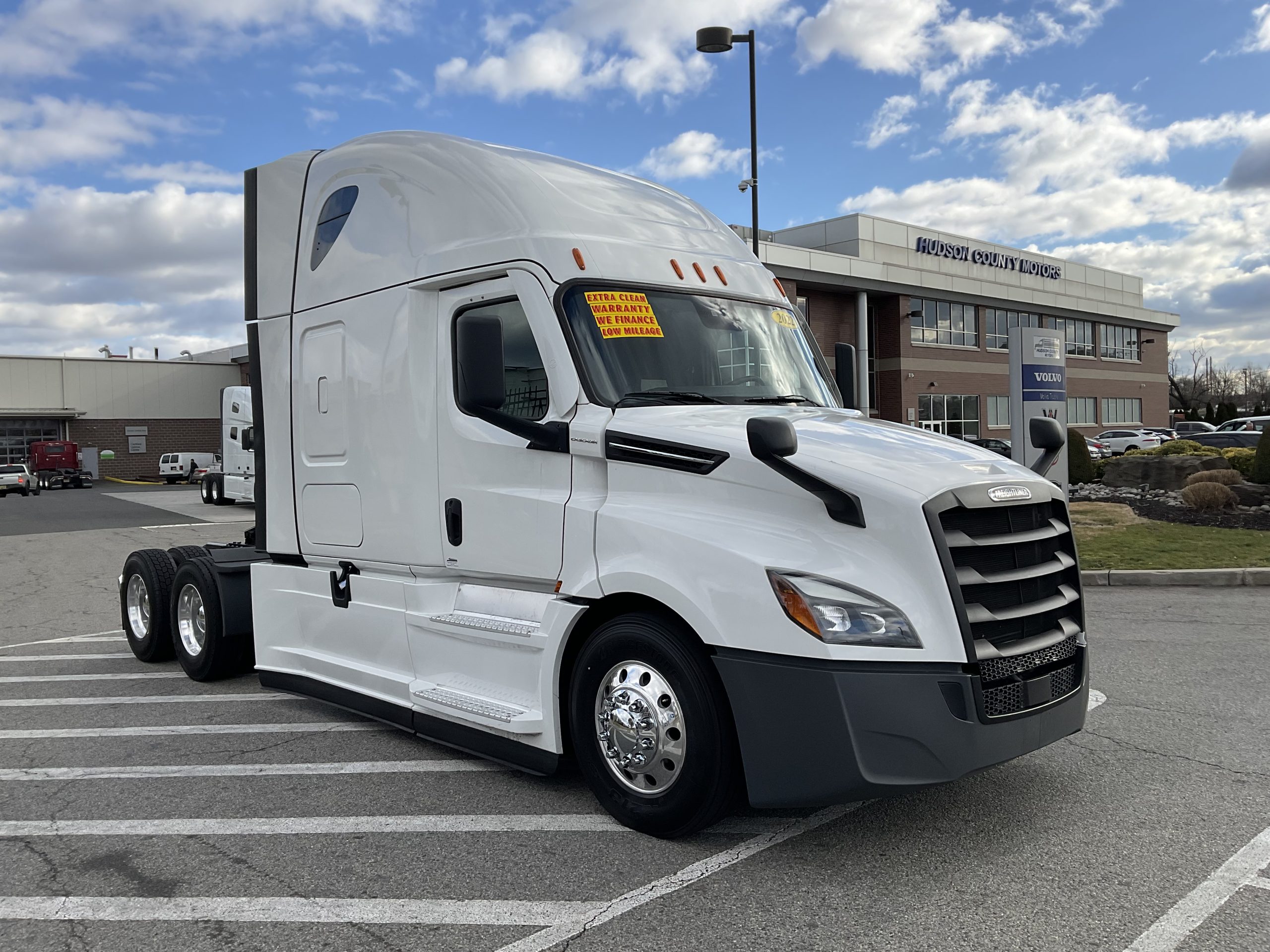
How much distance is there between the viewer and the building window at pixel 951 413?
48094 millimetres

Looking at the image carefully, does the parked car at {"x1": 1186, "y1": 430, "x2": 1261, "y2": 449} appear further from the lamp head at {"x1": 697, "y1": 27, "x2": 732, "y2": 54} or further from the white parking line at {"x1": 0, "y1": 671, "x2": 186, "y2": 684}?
the white parking line at {"x1": 0, "y1": 671, "x2": 186, "y2": 684}

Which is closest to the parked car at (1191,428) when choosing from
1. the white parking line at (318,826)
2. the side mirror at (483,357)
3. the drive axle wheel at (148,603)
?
the drive axle wheel at (148,603)

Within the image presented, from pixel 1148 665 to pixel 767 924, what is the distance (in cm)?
491

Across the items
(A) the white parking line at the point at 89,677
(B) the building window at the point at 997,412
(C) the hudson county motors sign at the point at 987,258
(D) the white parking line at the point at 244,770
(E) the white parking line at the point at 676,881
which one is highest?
(C) the hudson county motors sign at the point at 987,258

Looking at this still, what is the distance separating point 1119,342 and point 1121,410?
170 inches

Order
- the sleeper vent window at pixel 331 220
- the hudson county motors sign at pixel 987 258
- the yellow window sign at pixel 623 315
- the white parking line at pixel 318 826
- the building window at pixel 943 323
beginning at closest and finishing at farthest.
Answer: the white parking line at pixel 318 826, the yellow window sign at pixel 623 315, the sleeper vent window at pixel 331 220, the building window at pixel 943 323, the hudson county motors sign at pixel 987 258

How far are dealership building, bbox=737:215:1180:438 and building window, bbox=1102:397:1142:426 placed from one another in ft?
0.48

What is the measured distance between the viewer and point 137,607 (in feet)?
27.1

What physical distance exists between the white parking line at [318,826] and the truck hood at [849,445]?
171 cm

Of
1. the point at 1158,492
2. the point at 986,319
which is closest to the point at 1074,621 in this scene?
the point at 1158,492

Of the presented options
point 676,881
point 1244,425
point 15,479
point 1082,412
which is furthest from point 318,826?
point 1082,412

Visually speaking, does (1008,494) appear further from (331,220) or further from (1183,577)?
(1183,577)

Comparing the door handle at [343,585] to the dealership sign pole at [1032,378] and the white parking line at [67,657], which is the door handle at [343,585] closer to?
the white parking line at [67,657]

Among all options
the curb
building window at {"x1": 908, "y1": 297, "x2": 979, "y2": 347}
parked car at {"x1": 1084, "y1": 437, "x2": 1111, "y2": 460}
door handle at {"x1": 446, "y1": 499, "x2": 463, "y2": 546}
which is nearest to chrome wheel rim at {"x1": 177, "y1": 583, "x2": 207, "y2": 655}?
door handle at {"x1": 446, "y1": 499, "x2": 463, "y2": 546}
